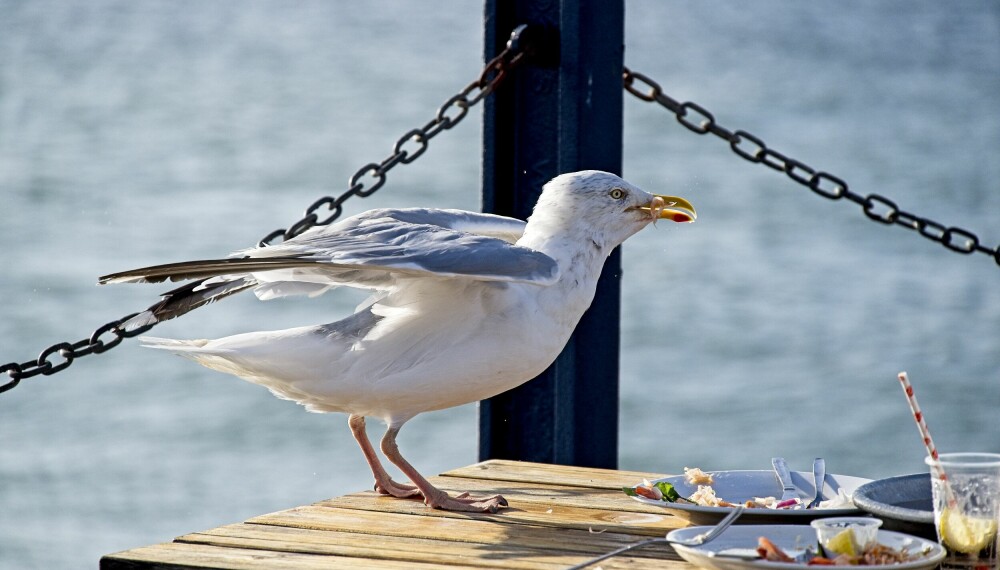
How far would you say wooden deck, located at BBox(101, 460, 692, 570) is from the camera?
2.52 metres

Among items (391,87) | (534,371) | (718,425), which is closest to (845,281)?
(718,425)

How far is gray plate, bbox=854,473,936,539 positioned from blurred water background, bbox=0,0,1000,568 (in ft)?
22.9

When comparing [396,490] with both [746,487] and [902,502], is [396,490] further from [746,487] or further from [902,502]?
[902,502]

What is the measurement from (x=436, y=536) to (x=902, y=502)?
0.89 m

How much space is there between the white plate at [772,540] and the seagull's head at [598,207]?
108 cm

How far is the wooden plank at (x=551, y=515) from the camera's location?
114 inches

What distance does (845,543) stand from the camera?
2277 mm

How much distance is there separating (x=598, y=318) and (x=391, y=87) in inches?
587

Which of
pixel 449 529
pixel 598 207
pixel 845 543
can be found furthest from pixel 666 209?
pixel 845 543

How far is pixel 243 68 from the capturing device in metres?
20.1

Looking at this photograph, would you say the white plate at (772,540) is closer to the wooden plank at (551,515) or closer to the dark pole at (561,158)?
the wooden plank at (551,515)

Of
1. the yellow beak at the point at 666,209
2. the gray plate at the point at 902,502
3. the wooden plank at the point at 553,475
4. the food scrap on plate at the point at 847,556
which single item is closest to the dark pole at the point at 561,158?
the wooden plank at the point at 553,475

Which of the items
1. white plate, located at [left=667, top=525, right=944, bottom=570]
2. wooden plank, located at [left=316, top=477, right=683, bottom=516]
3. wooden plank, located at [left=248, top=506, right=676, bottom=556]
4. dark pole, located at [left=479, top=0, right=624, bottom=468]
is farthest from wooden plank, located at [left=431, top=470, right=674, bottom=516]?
dark pole, located at [left=479, top=0, right=624, bottom=468]

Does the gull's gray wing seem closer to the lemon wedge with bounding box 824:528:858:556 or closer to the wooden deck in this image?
the wooden deck
